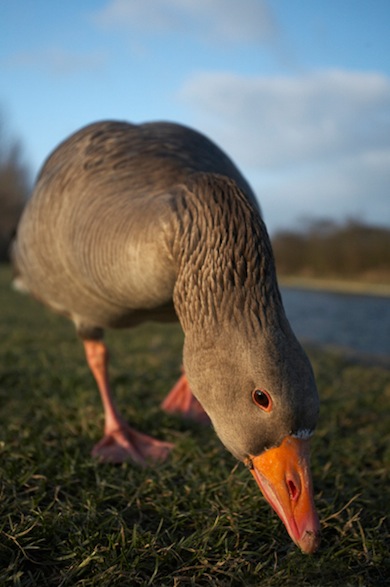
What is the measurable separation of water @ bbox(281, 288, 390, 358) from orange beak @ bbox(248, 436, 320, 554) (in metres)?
7.87

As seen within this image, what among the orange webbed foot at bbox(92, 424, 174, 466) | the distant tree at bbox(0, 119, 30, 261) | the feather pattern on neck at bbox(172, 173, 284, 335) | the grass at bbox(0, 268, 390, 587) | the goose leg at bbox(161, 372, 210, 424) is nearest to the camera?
the grass at bbox(0, 268, 390, 587)

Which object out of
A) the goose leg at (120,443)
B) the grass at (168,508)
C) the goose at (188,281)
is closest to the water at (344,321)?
the grass at (168,508)

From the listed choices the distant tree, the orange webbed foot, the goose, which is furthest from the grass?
the distant tree

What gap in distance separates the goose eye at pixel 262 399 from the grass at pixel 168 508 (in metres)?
0.66

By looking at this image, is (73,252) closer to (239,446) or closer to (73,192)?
(73,192)

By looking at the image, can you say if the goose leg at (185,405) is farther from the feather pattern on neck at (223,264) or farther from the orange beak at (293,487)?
the orange beak at (293,487)

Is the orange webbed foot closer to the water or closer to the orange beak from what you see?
the orange beak

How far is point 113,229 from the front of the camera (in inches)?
136

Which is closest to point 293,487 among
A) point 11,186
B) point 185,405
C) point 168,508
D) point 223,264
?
point 168,508

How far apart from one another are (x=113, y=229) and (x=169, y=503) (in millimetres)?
1638

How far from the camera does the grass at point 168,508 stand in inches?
94.9

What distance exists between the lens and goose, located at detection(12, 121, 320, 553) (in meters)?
2.51

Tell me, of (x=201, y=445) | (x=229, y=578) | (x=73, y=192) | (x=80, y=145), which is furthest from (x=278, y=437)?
(x=80, y=145)

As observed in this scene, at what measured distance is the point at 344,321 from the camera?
664 inches
